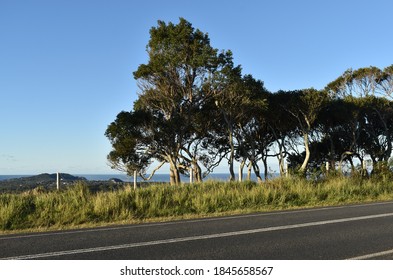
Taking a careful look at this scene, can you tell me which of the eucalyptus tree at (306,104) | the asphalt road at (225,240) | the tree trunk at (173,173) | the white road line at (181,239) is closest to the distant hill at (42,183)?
the asphalt road at (225,240)

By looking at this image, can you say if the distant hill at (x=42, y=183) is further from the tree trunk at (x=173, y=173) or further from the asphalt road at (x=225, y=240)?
the tree trunk at (x=173, y=173)

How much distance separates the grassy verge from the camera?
11047 mm

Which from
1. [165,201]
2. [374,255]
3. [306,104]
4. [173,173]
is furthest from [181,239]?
[306,104]

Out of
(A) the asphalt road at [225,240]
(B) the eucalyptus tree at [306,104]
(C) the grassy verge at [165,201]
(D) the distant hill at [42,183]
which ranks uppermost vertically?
(B) the eucalyptus tree at [306,104]

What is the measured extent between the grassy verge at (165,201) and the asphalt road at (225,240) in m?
1.62

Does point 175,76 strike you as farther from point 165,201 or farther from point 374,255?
point 374,255

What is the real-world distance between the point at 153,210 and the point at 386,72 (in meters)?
31.5

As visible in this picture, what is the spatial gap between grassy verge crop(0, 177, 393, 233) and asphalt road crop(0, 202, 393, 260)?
1.62 metres

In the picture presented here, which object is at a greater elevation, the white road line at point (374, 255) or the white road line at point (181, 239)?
the white road line at point (181, 239)

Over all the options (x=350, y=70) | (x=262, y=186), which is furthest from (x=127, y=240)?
(x=350, y=70)

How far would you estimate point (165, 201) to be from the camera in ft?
43.9

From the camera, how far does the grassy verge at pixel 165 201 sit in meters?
11.0

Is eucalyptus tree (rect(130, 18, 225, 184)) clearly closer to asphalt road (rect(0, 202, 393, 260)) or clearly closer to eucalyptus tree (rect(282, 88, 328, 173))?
eucalyptus tree (rect(282, 88, 328, 173))
